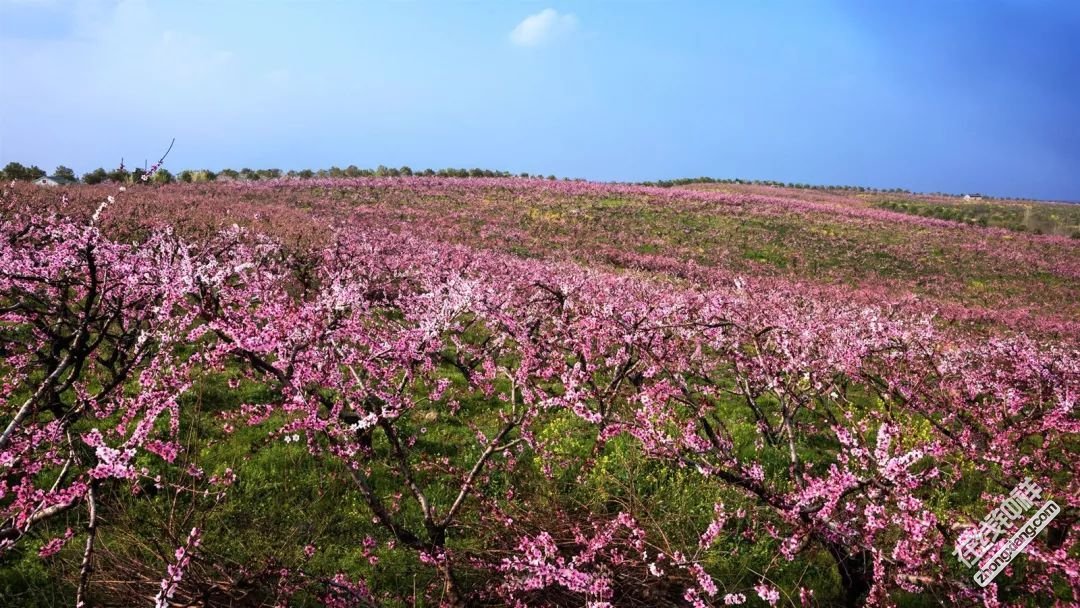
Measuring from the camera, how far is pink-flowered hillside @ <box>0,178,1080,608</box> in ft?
14.3

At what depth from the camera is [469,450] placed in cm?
810

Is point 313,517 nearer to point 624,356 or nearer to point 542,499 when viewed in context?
point 542,499

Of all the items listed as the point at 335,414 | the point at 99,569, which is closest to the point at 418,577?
the point at 335,414

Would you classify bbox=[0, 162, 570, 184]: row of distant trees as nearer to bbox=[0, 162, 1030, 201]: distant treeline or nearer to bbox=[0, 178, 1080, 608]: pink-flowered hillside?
bbox=[0, 162, 1030, 201]: distant treeline

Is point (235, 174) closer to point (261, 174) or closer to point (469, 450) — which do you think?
point (261, 174)

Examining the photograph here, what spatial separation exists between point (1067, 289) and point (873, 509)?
3841cm

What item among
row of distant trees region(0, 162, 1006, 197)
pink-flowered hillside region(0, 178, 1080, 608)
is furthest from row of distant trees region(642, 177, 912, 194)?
pink-flowered hillside region(0, 178, 1080, 608)

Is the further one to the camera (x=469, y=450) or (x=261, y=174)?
(x=261, y=174)

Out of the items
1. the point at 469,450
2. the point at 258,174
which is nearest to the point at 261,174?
the point at 258,174

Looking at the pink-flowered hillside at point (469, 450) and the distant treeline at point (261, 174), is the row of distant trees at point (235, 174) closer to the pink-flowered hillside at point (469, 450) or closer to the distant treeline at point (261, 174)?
the distant treeline at point (261, 174)

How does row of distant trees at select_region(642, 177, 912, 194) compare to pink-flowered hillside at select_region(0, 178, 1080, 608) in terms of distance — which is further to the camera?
row of distant trees at select_region(642, 177, 912, 194)

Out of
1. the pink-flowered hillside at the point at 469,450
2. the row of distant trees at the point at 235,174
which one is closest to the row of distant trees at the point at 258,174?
the row of distant trees at the point at 235,174

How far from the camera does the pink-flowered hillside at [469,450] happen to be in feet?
14.3

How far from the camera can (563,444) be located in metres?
8.42
